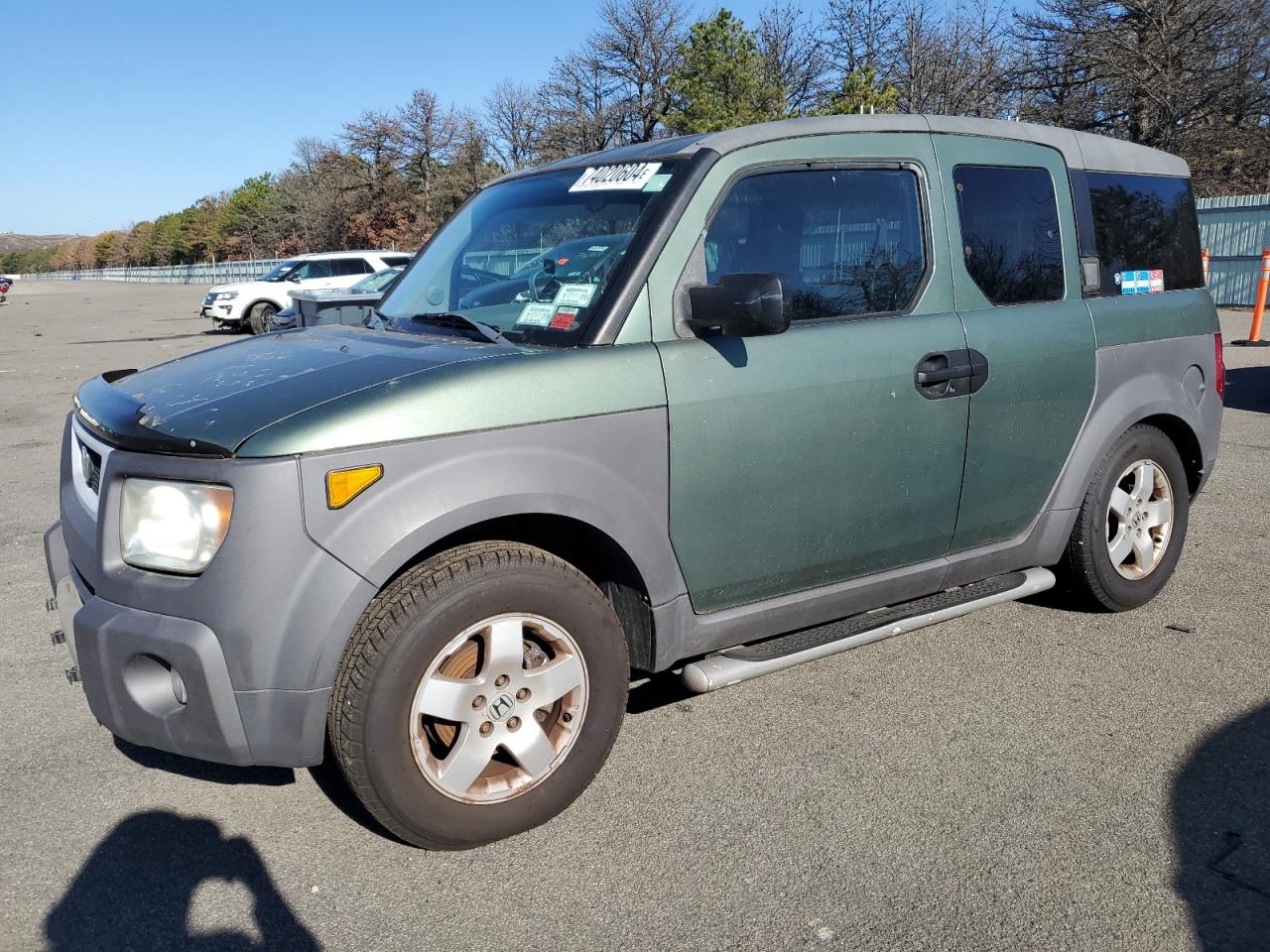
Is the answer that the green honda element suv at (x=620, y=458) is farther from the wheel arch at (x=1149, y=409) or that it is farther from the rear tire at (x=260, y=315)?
the rear tire at (x=260, y=315)

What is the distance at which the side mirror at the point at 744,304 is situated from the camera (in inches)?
120

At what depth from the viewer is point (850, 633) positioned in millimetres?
3635

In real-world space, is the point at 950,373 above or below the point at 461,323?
below

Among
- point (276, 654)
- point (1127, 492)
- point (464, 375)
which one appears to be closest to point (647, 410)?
point (464, 375)

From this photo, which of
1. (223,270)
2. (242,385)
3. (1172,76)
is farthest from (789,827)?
(223,270)

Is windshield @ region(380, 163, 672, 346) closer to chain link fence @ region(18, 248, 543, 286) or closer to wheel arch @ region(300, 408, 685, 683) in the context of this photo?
chain link fence @ region(18, 248, 543, 286)

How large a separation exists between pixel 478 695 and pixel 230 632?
658mm

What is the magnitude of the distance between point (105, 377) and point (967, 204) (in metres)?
3.07

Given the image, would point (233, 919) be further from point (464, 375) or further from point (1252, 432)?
point (1252, 432)

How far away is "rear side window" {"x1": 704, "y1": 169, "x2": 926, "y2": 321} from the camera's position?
11.3ft

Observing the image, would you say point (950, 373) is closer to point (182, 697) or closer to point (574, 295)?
point (574, 295)

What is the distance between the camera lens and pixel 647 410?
10.2 feet

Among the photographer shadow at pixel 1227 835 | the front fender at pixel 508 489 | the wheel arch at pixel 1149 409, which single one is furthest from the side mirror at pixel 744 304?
the photographer shadow at pixel 1227 835

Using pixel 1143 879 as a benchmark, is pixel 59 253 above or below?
above
